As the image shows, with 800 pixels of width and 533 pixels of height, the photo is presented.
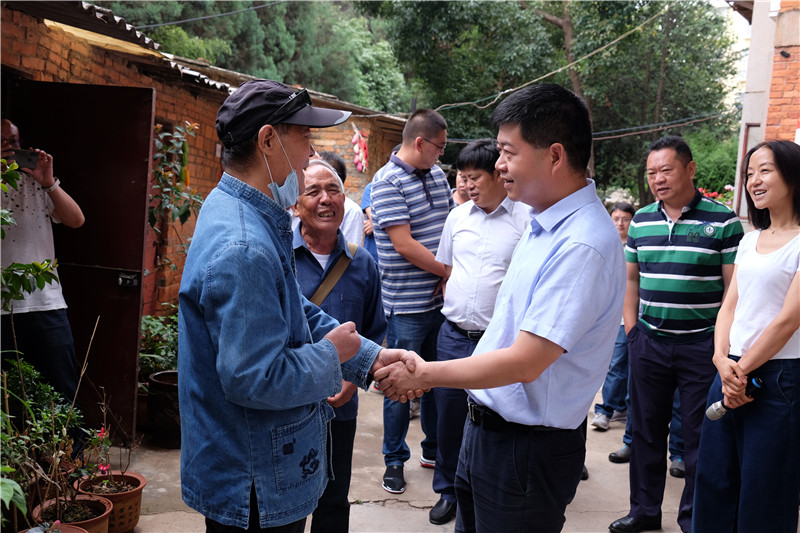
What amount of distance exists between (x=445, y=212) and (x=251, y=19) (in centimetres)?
1940

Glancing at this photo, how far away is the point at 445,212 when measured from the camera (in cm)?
463

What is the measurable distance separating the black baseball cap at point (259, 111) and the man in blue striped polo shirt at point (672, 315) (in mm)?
2750

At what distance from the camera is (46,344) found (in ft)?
12.7

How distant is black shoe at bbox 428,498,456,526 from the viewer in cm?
399

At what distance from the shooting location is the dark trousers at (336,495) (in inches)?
117

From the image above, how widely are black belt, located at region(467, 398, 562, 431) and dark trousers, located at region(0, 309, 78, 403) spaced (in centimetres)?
260

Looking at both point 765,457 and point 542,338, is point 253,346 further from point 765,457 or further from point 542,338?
point 765,457

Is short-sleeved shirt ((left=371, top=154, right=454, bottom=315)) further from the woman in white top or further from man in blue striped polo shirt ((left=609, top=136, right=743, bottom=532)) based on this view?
the woman in white top

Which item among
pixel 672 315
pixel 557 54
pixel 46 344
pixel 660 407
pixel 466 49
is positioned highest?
pixel 466 49

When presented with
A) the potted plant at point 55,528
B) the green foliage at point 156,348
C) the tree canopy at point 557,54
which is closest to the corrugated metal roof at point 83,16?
the green foliage at point 156,348

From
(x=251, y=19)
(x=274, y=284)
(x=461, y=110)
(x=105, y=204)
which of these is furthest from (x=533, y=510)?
(x=251, y=19)

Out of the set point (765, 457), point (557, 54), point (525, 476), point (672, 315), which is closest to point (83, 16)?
point (525, 476)

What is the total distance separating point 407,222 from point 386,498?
1838mm

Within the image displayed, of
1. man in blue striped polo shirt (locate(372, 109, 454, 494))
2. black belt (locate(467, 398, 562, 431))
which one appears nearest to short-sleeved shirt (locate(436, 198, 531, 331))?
man in blue striped polo shirt (locate(372, 109, 454, 494))
